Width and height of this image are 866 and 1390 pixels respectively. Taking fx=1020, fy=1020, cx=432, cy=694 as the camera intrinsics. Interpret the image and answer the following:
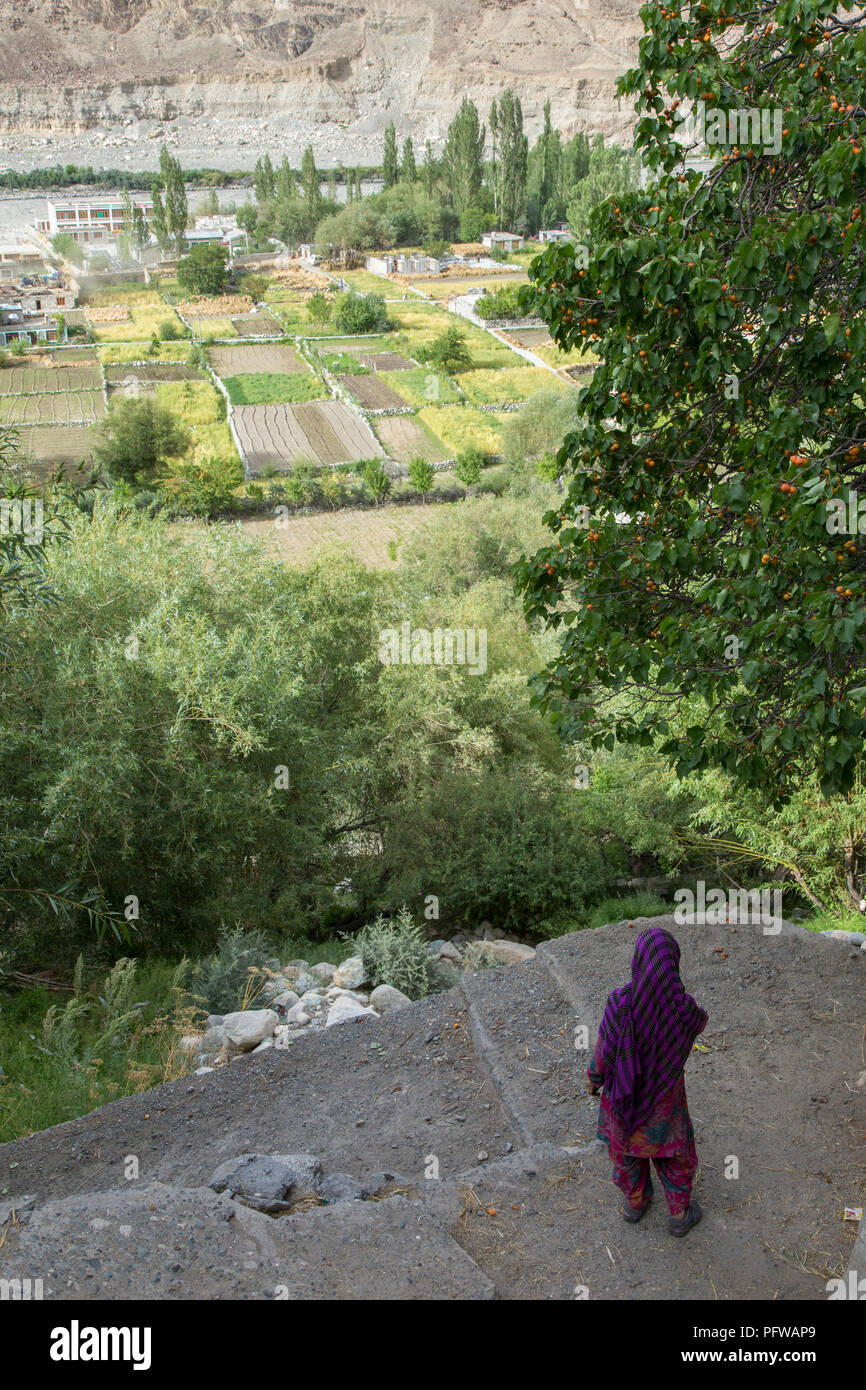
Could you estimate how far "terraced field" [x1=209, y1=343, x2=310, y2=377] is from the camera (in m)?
67.1

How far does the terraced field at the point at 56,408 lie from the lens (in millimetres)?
55719

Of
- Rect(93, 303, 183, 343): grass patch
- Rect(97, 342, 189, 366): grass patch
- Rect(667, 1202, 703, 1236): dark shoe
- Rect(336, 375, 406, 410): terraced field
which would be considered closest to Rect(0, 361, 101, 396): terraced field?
Rect(97, 342, 189, 366): grass patch

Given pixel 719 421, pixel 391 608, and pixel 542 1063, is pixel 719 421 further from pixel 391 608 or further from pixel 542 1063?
pixel 391 608

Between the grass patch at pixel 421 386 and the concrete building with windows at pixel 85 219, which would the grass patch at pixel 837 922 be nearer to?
the grass patch at pixel 421 386

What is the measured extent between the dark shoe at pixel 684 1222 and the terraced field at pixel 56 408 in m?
56.7

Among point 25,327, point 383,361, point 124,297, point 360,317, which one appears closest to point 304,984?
point 383,361

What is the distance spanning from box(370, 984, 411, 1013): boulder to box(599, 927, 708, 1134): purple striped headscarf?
3671mm

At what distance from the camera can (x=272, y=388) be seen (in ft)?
205

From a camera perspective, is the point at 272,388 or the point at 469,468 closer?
the point at 469,468

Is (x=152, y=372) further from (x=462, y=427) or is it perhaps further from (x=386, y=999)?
(x=386, y=999)

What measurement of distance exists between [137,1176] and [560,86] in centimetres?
19331

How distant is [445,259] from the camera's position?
99.2 metres

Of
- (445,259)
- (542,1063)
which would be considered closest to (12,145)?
(445,259)

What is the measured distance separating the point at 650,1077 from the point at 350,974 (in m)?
4.42
